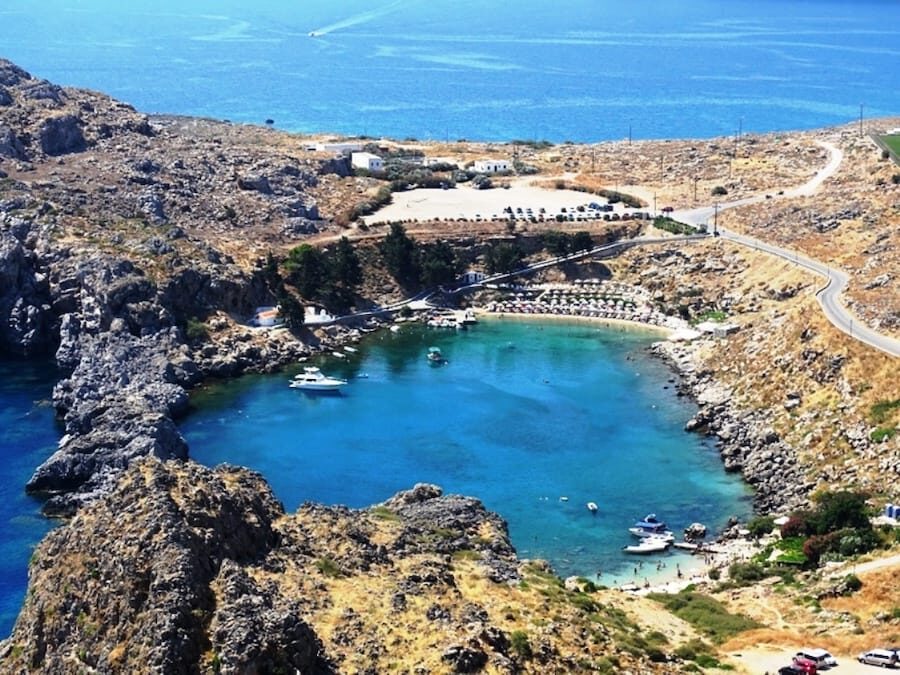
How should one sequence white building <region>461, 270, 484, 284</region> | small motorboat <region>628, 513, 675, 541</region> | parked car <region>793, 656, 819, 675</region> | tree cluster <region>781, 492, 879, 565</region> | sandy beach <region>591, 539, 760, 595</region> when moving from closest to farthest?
parked car <region>793, 656, 819, 675</region>
tree cluster <region>781, 492, 879, 565</region>
sandy beach <region>591, 539, 760, 595</region>
small motorboat <region>628, 513, 675, 541</region>
white building <region>461, 270, 484, 284</region>

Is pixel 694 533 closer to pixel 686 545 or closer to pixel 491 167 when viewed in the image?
pixel 686 545

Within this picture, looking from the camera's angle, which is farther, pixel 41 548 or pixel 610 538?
pixel 610 538

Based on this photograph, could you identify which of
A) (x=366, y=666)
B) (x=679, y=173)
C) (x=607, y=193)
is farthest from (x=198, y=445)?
(x=679, y=173)

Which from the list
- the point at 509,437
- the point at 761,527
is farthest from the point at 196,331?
the point at 761,527

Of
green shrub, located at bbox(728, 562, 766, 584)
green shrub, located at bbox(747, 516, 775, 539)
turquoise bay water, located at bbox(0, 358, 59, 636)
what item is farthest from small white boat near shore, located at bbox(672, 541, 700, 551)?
turquoise bay water, located at bbox(0, 358, 59, 636)

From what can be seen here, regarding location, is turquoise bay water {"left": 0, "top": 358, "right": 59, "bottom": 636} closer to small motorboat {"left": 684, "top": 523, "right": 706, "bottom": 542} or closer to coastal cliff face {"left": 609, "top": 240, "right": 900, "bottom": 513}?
small motorboat {"left": 684, "top": 523, "right": 706, "bottom": 542}

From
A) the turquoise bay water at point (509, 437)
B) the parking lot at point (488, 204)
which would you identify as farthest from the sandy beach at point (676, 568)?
the parking lot at point (488, 204)

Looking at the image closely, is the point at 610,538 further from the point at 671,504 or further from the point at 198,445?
the point at 198,445
